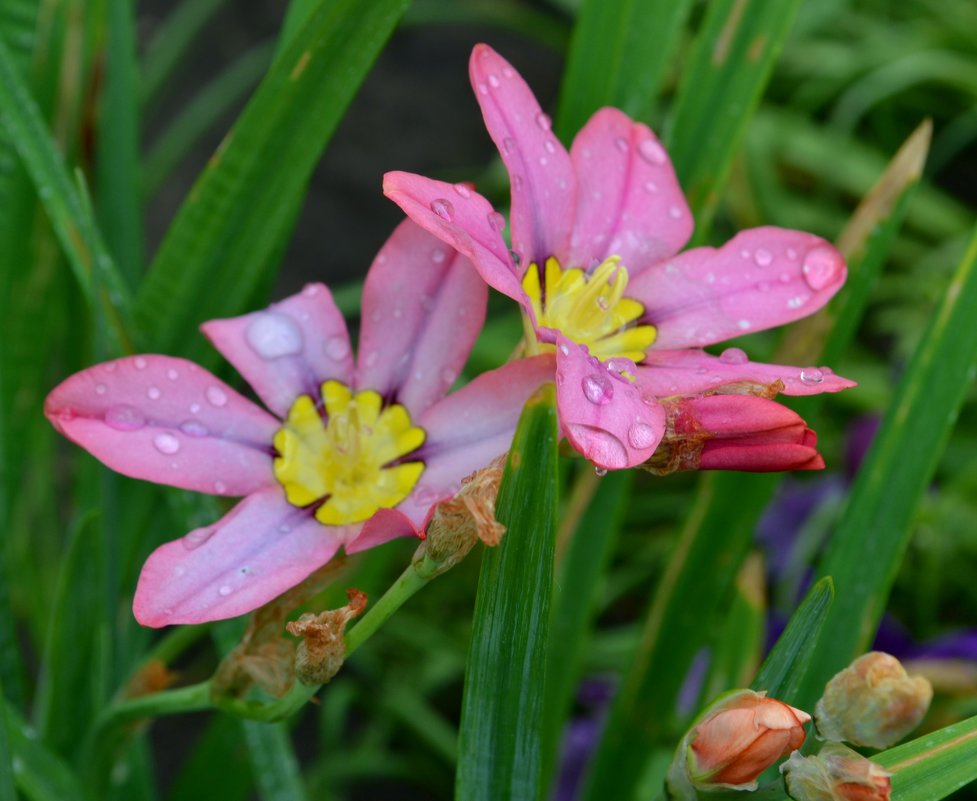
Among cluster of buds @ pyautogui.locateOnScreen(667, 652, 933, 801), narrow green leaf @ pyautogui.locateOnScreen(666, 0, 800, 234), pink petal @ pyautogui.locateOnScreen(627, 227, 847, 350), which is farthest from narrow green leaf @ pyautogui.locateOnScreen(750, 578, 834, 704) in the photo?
narrow green leaf @ pyautogui.locateOnScreen(666, 0, 800, 234)

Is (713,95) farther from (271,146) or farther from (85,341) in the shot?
(85,341)

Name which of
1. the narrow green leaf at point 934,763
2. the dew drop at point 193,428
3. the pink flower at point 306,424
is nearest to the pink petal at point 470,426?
the pink flower at point 306,424

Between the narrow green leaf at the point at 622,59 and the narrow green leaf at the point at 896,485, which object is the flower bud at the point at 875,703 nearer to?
the narrow green leaf at the point at 896,485

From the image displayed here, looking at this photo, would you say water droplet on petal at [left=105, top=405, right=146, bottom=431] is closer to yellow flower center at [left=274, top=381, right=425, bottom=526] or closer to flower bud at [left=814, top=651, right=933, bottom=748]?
yellow flower center at [left=274, top=381, right=425, bottom=526]

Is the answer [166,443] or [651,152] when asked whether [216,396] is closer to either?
[166,443]

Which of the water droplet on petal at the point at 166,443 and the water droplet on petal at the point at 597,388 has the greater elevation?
the water droplet on petal at the point at 597,388

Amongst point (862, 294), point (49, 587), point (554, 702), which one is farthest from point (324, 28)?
point (49, 587)

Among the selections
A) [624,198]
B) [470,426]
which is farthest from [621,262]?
[470,426]
